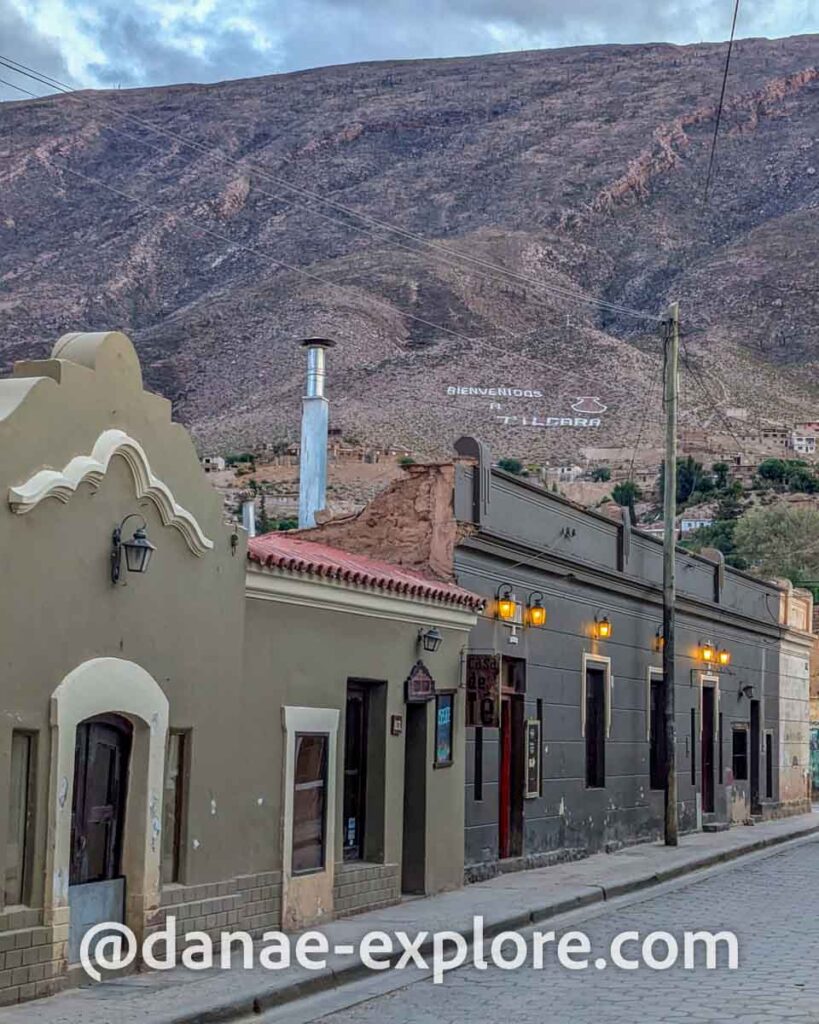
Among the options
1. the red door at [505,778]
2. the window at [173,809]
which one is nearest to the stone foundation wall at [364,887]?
the window at [173,809]

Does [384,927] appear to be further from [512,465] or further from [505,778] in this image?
[512,465]

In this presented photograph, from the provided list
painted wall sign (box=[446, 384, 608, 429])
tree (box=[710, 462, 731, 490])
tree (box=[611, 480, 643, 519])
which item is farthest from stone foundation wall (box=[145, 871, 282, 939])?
painted wall sign (box=[446, 384, 608, 429])

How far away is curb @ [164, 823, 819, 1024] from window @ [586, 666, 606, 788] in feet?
6.18

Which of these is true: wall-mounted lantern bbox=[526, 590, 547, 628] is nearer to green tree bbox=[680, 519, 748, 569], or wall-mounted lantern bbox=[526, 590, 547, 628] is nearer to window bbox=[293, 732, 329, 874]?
window bbox=[293, 732, 329, 874]

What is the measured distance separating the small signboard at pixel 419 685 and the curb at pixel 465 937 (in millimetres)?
2383

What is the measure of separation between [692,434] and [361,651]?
115732 mm

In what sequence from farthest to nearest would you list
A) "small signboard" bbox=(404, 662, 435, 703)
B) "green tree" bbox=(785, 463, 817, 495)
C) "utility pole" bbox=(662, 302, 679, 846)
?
"green tree" bbox=(785, 463, 817, 495)
"utility pole" bbox=(662, 302, 679, 846)
"small signboard" bbox=(404, 662, 435, 703)

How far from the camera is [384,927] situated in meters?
13.9

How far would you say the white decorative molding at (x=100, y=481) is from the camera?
1026cm

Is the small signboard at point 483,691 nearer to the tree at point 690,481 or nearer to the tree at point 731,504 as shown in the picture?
the tree at point 731,504

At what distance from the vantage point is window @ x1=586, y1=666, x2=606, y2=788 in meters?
22.6

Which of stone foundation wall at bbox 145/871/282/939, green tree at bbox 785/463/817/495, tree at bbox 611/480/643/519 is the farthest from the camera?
green tree at bbox 785/463/817/495

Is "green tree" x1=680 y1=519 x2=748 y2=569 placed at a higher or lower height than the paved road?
higher

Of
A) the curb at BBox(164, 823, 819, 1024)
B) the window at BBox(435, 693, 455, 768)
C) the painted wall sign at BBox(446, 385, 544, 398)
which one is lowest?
the curb at BBox(164, 823, 819, 1024)
